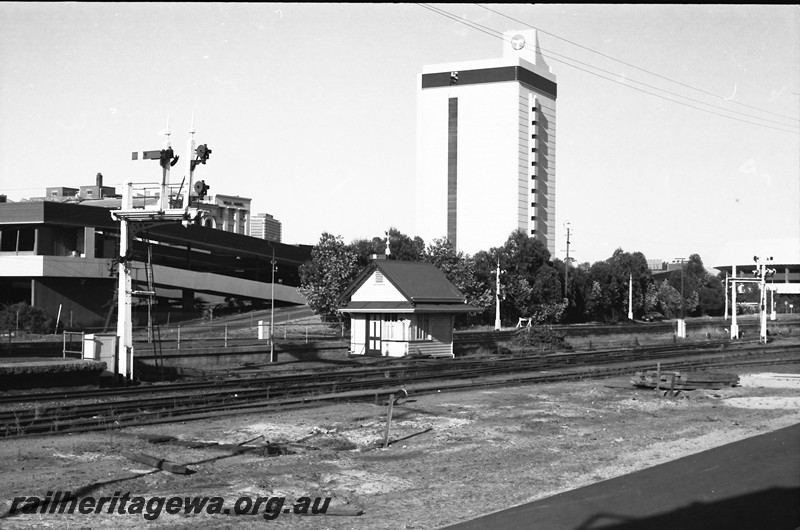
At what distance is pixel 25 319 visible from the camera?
53.9 m

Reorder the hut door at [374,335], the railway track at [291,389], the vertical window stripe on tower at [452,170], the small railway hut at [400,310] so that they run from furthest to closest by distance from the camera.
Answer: the vertical window stripe on tower at [452,170]
the hut door at [374,335]
the small railway hut at [400,310]
the railway track at [291,389]

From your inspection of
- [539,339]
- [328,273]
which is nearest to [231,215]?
[328,273]

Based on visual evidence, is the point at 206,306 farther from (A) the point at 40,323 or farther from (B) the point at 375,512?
(B) the point at 375,512

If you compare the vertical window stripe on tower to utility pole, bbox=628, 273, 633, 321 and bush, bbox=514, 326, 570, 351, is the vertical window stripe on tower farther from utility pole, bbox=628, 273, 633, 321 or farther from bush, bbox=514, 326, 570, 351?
bush, bbox=514, 326, 570, 351

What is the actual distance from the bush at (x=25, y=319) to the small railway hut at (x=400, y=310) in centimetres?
2336

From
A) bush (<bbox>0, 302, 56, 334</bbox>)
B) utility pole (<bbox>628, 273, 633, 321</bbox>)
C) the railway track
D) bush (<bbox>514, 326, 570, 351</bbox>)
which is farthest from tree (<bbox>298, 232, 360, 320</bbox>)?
utility pole (<bbox>628, 273, 633, 321</bbox>)

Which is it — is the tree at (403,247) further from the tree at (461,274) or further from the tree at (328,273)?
the tree at (328,273)

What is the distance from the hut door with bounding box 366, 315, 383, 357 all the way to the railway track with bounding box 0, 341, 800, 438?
11.5ft

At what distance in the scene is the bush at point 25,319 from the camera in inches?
2096

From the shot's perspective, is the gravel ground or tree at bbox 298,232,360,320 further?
tree at bbox 298,232,360,320

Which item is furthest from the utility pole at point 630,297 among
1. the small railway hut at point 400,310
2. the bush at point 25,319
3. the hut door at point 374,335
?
the bush at point 25,319

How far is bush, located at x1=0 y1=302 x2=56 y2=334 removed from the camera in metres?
53.2

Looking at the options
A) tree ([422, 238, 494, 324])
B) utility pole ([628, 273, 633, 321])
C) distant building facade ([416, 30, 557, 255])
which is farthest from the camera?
distant building facade ([416, 30, 557, 255])

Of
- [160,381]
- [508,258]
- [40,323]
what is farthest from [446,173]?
[160,381]
